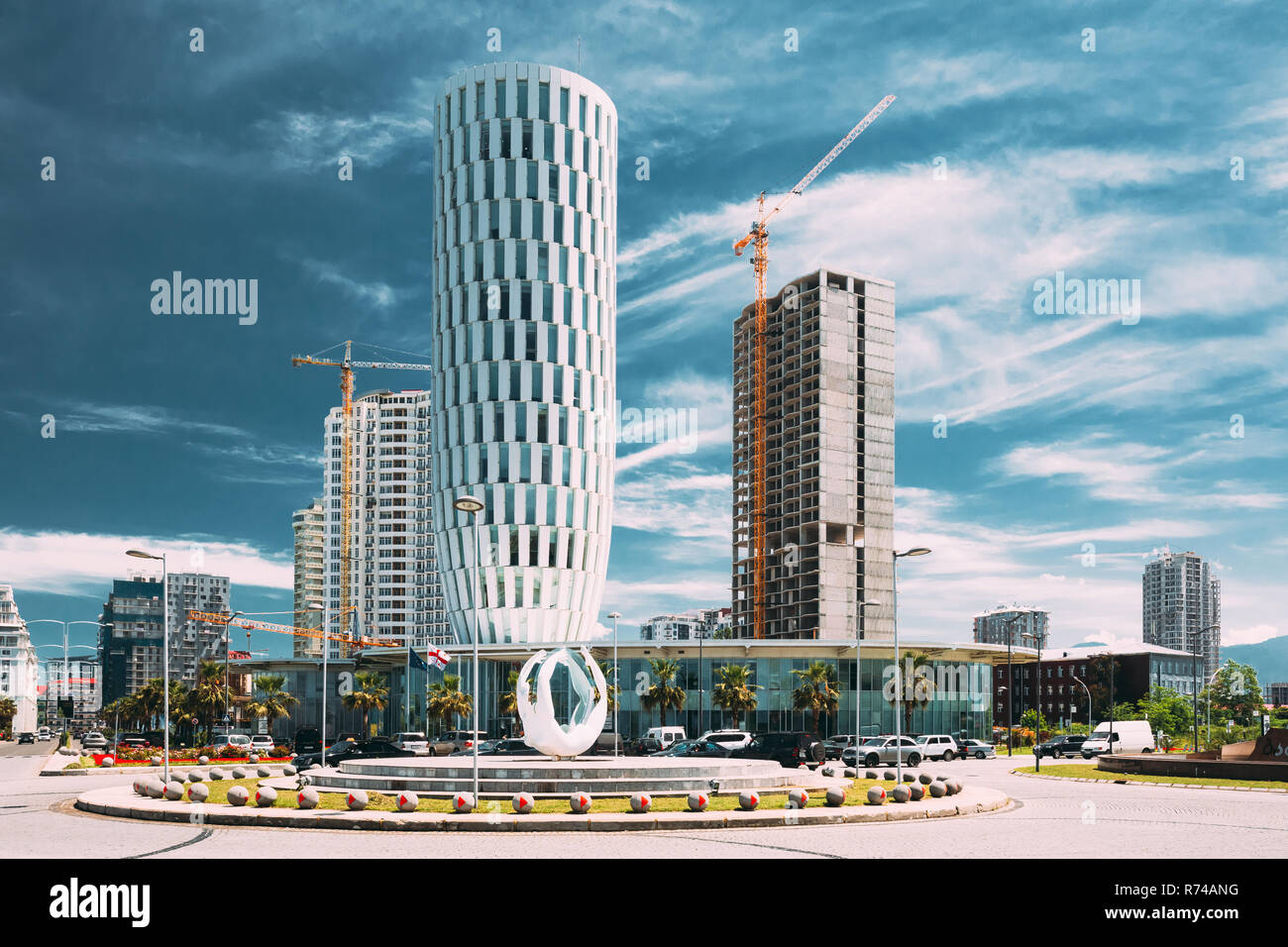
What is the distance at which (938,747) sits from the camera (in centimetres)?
6775

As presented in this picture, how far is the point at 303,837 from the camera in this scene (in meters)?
23.6

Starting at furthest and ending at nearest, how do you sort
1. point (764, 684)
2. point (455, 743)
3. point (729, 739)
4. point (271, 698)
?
Answer: point (271, 698) → point (764, 684) → point (729, 739) → point (455, 743)

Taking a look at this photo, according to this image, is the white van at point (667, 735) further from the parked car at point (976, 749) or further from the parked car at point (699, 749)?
the parked car at point (976, 749)

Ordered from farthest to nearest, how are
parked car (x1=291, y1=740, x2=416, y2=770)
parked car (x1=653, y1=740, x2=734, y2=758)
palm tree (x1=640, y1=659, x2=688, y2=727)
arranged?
palm tree (x1=640, y1=659, x2=688, y2=727), parked car (x1=653, y1=740, x2=734, y2=758), parked car (x1=291, y1=740, x2=416, y2=770)

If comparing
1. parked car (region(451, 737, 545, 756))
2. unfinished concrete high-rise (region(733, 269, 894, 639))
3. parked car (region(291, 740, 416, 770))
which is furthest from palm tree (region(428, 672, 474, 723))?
unfinished concrete high-rise (region(733, 269, 894, 639))

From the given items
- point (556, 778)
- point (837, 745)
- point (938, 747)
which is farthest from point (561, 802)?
point (938, 747)

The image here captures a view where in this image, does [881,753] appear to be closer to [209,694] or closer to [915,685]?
[915,685]

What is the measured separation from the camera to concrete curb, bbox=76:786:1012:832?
25.1 meters

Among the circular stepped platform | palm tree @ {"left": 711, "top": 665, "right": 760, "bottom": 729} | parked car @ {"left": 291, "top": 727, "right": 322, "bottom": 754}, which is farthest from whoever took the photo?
palm tree @ {"left": 711, "top": 665, "right": 760, "bottom": 729}

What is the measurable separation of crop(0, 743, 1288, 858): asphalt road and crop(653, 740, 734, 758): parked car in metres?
32.0

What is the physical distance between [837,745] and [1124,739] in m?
23.7

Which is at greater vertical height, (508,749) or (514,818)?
(514,818)

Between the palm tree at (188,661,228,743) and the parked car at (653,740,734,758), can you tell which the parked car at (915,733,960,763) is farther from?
the palm tree at (188,661,228,743)

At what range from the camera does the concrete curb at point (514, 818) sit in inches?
989
